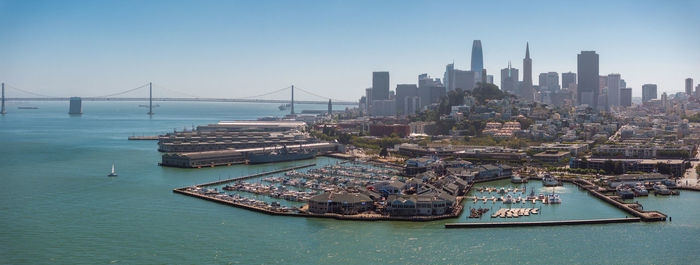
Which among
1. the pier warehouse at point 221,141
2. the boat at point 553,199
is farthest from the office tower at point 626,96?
the boat at point 553,199

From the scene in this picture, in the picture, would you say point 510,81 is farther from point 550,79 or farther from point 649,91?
point 649,91

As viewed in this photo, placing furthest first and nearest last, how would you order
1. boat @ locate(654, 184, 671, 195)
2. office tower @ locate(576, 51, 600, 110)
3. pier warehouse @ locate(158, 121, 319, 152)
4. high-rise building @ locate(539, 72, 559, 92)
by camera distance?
high-rise building @ locate(539, 72, 559, 92) < office tower @ locate(576, 51, 600, 110) < pier warehouse @ locate(158, 121, 319, 152) < boat @ locate(654, 184, 671, 195)

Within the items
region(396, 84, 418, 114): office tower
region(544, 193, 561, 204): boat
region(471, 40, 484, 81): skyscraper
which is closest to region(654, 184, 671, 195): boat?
region(544, 193, 561, 204): boat

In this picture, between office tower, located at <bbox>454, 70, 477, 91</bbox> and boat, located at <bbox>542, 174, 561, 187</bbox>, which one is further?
office tower, located at <bbox>454, 70, 477, 91</bbox>

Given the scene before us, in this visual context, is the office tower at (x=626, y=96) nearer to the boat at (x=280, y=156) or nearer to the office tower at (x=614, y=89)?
the office tower at (x=614, y=89)

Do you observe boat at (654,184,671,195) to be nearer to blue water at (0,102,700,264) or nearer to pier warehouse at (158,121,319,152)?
blue water at (0,102,700,264)

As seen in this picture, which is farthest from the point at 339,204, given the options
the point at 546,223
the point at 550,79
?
the point at 550,79
